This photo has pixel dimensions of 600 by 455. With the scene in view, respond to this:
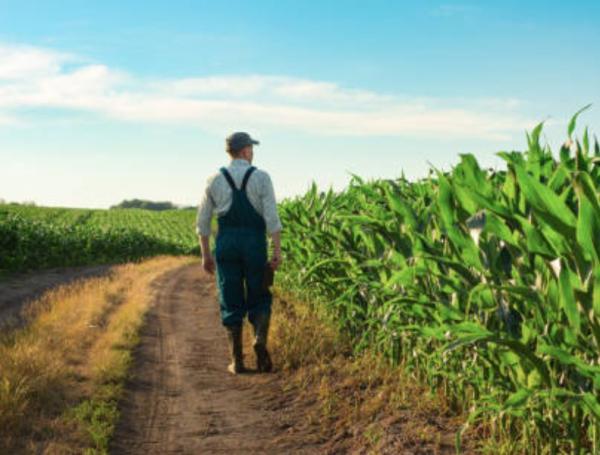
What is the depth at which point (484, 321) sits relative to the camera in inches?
156

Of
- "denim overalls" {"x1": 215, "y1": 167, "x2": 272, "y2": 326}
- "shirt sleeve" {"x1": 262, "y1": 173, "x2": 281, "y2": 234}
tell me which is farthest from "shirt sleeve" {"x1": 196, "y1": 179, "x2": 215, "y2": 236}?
"shirt sleeve" {"x1": 262, "y1": 173, "x2": 281, "y2": 234}

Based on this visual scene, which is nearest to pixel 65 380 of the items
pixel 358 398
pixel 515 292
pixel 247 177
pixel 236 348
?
pixel 236 348

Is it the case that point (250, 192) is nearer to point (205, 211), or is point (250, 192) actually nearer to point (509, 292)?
point (205, 211)

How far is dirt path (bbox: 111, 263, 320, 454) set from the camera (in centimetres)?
485

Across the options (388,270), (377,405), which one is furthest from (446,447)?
(388,270)

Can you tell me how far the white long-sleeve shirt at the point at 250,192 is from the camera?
6688 mm

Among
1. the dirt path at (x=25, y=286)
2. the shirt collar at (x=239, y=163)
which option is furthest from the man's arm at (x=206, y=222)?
the dirt path at (x=25, y=286)

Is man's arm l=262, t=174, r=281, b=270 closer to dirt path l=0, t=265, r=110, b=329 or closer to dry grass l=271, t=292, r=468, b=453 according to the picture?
dry grass l=271, t=292, r=468, b=453

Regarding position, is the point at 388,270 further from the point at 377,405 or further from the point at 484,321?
the point at 484,321

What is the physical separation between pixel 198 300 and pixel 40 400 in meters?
7.65

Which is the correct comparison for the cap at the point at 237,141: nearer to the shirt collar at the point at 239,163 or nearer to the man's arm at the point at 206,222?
the shirt collar at the point at 239,163

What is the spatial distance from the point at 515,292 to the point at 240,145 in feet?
13.7

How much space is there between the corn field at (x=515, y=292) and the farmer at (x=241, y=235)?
1746mm

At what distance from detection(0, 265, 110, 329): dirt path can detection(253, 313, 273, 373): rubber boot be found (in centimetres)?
497
